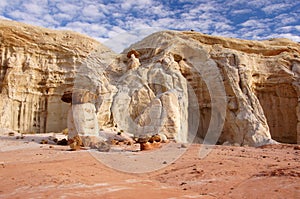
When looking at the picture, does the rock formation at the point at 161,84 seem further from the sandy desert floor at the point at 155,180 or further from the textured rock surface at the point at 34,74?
the sandy desert floor at the point at 155,180

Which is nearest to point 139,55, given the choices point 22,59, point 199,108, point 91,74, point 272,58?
point 91,74

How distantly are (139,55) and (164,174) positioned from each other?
1627 cm

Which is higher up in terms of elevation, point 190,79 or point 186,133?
point 190,79

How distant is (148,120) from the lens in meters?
13.9

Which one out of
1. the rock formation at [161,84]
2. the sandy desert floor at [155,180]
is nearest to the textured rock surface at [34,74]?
the rock formation at [161,84]

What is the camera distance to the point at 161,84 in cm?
1728

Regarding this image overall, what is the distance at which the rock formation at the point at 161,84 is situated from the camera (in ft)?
53.1

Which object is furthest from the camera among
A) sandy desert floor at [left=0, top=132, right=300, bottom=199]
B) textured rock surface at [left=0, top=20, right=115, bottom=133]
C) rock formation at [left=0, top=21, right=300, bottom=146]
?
textured rock surface at [left=0, top=20, right=115, bottom=133]

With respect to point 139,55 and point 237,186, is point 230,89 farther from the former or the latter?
point 237,186

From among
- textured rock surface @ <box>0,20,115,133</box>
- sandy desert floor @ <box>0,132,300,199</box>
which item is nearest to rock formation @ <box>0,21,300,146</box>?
textured rock surface @ <box>0,20,115,133</box>

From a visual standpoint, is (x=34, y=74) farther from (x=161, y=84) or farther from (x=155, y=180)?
(x=155, y=180)

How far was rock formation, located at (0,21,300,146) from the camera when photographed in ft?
53.1

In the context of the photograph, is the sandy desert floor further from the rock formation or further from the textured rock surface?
the textured rock surface

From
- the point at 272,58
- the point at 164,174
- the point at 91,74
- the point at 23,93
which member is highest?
the point at 272,58
